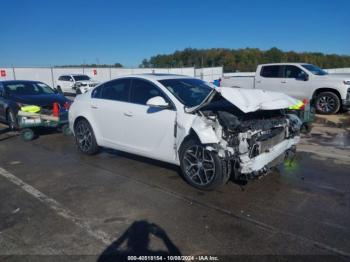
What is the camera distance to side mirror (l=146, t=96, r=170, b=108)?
490 cm

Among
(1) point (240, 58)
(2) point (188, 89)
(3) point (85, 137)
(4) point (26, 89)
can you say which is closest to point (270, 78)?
(2) point (188, 89)

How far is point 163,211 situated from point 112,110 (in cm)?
258

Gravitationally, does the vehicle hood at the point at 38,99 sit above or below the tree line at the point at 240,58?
below

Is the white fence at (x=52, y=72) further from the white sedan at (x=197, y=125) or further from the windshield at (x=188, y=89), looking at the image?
the windshield at (x=188, y=89)

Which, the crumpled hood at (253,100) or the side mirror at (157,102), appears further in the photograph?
the side mirror at (157,102)

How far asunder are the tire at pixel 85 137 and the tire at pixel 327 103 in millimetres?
8590

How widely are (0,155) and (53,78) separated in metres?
28.5

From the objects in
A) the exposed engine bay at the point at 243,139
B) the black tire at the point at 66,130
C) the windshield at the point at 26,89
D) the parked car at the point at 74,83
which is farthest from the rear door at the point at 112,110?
the parked car at the point at 74,83

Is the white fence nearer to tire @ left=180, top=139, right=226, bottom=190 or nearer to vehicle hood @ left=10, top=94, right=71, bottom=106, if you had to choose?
vehicle hood @ left=10, top=94, right=71, bottom=106

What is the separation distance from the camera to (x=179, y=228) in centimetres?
372

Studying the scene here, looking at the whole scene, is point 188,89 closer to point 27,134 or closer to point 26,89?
point 27,134

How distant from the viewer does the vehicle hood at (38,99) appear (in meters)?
9.48

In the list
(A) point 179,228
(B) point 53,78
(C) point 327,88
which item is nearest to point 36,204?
(A) point 179,228

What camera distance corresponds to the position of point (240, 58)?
66.4 metres
